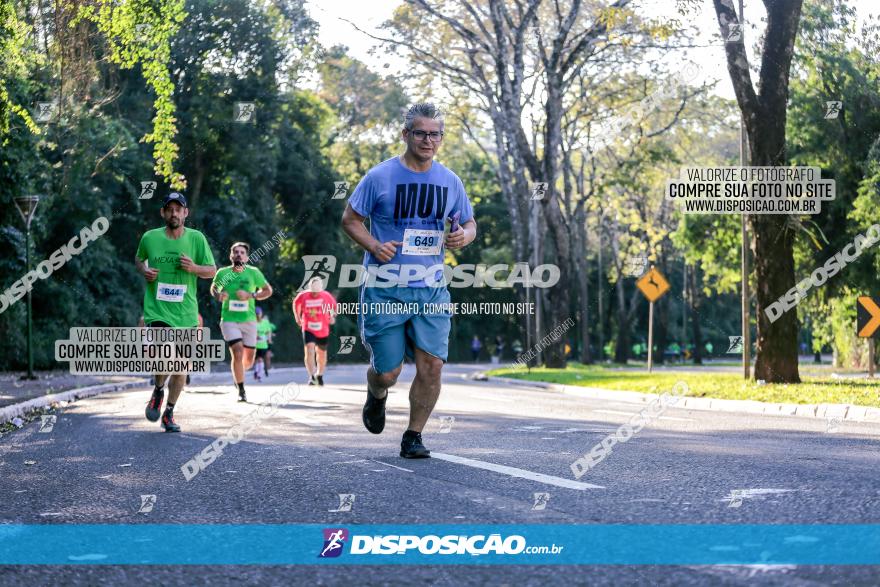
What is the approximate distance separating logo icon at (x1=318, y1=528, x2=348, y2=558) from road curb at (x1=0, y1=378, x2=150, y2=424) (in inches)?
364

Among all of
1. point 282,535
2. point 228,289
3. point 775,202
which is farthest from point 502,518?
point 775,202

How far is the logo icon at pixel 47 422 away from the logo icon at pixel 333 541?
25.2 feet

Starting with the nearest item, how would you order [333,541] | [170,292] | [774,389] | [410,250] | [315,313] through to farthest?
[333,541] < [410,250] < [170,292] < [774,389] < [315,313]

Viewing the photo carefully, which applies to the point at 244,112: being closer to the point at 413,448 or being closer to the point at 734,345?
the point at 734,345

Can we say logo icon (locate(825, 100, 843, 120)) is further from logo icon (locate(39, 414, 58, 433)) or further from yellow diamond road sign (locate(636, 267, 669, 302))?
logo icon (locate(39, 414, 58, 433))

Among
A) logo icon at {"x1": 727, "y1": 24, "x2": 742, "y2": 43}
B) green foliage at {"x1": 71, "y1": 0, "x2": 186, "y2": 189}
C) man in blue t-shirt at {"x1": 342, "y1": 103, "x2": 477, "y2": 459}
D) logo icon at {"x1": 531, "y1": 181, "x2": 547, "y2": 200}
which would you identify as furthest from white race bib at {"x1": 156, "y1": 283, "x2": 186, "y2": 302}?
logo icon at {"x1": 531, "y1": 181, "x2": 547, "y2": 200}

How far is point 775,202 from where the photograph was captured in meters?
18.3

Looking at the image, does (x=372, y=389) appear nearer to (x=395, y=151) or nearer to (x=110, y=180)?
(x=110, y=180)

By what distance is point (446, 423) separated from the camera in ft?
35.9

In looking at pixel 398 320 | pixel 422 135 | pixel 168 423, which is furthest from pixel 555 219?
pixel 398 320

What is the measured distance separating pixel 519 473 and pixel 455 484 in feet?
1.89

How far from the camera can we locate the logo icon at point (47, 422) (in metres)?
12.0

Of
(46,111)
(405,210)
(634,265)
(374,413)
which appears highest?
(46,111)

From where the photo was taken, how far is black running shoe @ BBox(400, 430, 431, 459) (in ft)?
24.7
